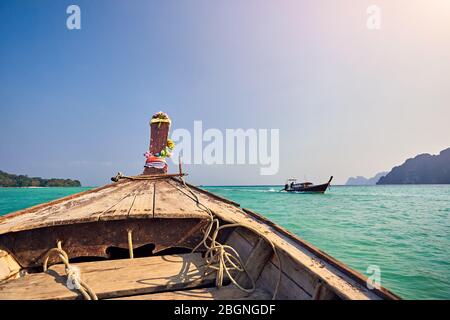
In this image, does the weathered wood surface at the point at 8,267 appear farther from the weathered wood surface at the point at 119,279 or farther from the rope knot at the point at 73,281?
the rope knot at the point at 73,281

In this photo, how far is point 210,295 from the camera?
1.60 metres

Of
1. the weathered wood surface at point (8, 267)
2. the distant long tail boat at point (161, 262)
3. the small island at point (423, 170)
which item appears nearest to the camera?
the distant long tail boat at point (161, 262)

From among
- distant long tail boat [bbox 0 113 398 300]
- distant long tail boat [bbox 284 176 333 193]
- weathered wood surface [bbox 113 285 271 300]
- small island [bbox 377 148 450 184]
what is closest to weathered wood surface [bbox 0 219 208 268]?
distant long tail boat [bbox 0 113 398 300]

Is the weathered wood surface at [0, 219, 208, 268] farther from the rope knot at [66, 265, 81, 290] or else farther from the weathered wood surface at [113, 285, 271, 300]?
the weathered wood surface at [113, 285, 271, 300]

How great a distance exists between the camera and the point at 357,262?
7012 millimetres

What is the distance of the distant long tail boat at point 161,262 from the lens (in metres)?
1.50

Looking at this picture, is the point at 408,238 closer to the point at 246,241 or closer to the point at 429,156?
the point at 246,241

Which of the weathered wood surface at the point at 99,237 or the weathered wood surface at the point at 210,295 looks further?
the weathered wood surface at the point at 99,237

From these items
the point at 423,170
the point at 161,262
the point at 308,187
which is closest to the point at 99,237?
the point at 161,262

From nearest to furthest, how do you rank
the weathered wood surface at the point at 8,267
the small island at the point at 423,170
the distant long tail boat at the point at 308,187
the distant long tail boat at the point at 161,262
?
the distant long tail boat at the point at 161,262, the weathered wood surface at the point at 8,267, the distant long tail boat at the point at 308,187, the small island at the point at 423,170

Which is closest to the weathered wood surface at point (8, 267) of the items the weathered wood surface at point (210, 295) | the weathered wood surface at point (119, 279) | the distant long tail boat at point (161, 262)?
the distant long tail boat at point (161, 262)

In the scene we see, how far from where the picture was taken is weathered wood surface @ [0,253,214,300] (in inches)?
61.5

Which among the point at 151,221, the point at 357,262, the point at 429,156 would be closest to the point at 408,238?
the point at 357,262
